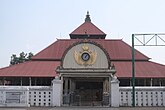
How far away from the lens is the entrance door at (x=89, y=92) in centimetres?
2980

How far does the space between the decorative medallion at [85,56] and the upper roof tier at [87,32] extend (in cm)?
1434

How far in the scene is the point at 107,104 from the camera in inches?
976

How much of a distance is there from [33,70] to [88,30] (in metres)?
11.3

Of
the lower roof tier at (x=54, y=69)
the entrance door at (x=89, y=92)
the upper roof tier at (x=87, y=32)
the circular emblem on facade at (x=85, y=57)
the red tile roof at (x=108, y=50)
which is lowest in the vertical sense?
the entrance door at (x=89, y=92)

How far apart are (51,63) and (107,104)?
14373mm

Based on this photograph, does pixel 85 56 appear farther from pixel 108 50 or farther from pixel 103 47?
pixel 108 50

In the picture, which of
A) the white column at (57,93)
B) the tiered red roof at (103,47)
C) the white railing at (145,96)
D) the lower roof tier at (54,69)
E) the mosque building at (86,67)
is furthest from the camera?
the tiered red roof at (103,47)

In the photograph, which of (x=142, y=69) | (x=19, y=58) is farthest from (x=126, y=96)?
(x=19, y=58)

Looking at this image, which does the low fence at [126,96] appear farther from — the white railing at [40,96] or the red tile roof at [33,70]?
the red tile roof at [33,70]

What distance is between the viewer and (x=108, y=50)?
130ft

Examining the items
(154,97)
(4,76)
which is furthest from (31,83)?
(154,97)

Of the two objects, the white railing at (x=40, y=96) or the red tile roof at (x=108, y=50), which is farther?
the red tile roof at (x=108, y=50)

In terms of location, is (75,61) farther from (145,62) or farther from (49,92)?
(145,62)

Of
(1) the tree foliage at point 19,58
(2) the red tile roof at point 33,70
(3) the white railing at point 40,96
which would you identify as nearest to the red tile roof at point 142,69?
(2) the red tile roof at point 33,70
